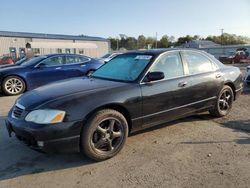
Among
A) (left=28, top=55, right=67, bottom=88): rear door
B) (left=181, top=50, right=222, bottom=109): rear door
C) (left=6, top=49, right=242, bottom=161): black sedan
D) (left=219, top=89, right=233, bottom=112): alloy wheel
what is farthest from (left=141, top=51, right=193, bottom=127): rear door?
(left=28, top=55, right=67, bottom=88): rear door

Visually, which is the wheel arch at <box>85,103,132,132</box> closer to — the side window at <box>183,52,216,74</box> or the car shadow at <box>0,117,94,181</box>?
the car shadow at <box>0,117,94,181</box>

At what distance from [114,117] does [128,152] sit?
1.97 ft

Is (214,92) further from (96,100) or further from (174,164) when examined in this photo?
(96,100)

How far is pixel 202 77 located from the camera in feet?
16.9

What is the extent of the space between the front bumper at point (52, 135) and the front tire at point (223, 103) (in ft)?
10.4

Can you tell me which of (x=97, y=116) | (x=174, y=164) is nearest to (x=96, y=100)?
(x=97, y=116)

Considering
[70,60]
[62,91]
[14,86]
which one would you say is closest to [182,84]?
[62,91]

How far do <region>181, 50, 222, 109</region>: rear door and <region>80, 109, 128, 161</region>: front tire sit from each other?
1708 mm

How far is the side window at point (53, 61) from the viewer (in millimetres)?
9626

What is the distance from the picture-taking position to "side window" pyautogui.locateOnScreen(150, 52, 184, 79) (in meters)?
4.60

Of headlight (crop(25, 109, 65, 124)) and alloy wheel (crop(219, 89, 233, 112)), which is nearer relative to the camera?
headlight (crop(25, 109, 65, 124))

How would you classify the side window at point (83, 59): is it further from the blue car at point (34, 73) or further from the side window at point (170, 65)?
the side window at point (170, 65)

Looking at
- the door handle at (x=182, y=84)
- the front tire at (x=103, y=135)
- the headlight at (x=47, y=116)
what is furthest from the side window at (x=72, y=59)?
the headlight at (x=47, y=116)

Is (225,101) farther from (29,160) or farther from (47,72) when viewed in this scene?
(47,72)
